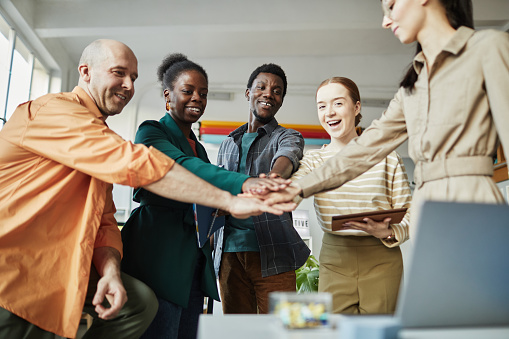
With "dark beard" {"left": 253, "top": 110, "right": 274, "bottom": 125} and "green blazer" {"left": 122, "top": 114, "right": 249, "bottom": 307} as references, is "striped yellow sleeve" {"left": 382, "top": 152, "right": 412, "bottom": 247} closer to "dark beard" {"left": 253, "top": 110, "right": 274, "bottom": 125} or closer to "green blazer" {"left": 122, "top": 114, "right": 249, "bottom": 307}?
"green blazer" {"left": 122, "top": 114, "right": 249, "bottom": 307}

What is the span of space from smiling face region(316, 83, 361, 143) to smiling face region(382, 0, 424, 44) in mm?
681

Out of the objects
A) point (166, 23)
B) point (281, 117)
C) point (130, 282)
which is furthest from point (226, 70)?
point (130, 282)

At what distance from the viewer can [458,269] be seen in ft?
2.45

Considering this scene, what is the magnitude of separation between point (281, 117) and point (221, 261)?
4.77 m

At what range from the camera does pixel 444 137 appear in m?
1.21

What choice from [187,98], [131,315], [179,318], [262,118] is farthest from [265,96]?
[131,315]

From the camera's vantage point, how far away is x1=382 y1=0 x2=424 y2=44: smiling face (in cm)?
133

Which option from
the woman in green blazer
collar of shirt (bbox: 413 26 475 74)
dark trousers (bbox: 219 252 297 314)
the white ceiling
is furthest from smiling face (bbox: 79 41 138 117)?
the white ceiling

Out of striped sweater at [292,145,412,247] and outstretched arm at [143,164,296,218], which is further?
striped sweater at [292,145,412,247]

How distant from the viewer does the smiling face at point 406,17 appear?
1.33m

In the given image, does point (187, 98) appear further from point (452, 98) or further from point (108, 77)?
point (452, 98)

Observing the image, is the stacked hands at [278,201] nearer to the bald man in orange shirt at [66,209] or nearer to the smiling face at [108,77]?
the bald man in orange shirt at [66,209]

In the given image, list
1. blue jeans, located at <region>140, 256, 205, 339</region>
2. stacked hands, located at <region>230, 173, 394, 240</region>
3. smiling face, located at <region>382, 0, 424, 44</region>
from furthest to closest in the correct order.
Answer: blue jeans, located at <region>140, 256, 205, 339</region>, stacked hands, located at <region>230, 173, 394, 240</region>, smiling face, located at <region>382, 0, 424, 44</region>

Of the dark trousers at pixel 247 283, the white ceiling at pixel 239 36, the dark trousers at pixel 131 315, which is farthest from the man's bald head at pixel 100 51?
the white ceiling at pixel 239 36
